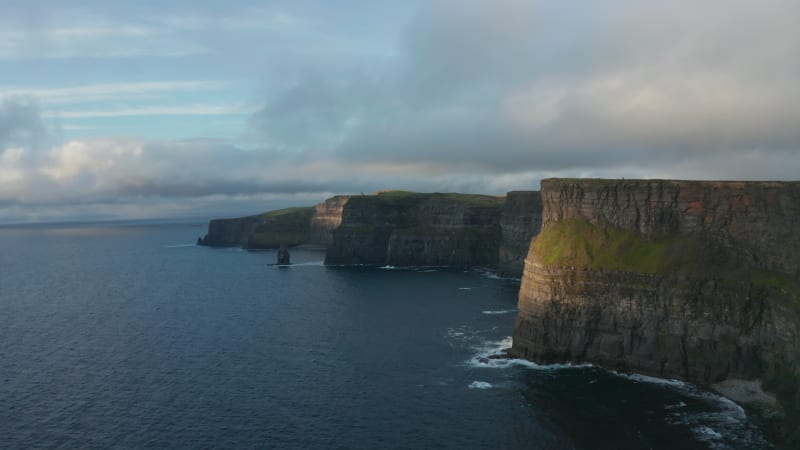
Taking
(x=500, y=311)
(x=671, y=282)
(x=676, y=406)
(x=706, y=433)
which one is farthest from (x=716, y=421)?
(x=500, y=311)

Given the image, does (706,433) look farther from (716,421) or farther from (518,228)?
(518,228)

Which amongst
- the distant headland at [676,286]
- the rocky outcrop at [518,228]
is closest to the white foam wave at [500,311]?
the distant headland at [676,286]

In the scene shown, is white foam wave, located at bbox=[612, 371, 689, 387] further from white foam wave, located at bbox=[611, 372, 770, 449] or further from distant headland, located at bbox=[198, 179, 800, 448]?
distant headland, located at bbox=[198, 179, 800, 448]

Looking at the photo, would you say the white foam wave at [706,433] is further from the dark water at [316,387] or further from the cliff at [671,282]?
the cliff at [671,282]

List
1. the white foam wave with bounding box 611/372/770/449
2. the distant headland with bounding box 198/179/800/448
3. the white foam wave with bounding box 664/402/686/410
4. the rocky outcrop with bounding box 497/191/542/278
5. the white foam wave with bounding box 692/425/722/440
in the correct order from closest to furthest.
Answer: the white foam wave with bounding box 611/372/770/449
the white foam wave with bounding box 692/425/722/440
the white foam wave with bounding box 664/402/686/410
the distant headland with bounding box 198/179/800/448
the rocky outcrop with bounding box 497/191/542/278

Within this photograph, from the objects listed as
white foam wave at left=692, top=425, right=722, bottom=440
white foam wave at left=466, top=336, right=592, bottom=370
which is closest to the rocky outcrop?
white foam wave at left=466, top=336, right=592, bottom=370

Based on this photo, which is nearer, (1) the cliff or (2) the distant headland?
(2) the distant headland
